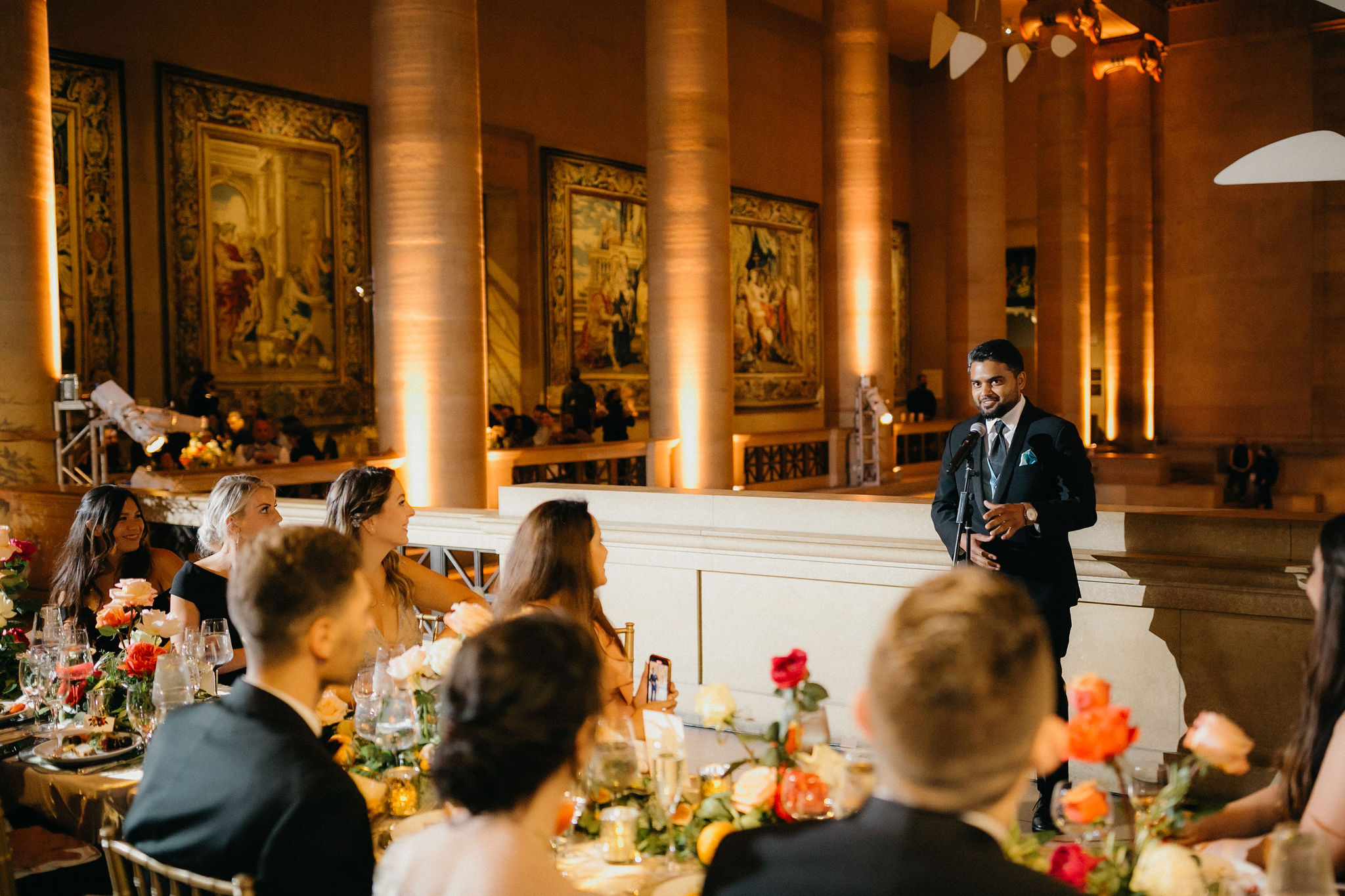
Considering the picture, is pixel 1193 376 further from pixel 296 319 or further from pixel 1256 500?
pixel 296 319

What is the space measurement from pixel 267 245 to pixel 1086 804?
15.4 metres

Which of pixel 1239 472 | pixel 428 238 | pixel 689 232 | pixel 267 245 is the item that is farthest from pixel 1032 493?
pixel 1239 472

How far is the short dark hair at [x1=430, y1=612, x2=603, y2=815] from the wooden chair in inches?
19.6

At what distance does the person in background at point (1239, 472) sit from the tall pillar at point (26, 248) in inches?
661

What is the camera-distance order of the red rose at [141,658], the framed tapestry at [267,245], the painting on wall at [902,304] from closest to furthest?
1. the red rose at [141,658]
2. the framed tapestry at [267,245]
3. the painting on wall at [902,304]

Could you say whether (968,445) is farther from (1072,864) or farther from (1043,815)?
(1072,864)

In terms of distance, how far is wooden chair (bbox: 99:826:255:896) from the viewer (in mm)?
1943

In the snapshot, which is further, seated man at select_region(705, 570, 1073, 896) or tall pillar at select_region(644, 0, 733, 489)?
tall pillar at select_region(644, 0, 733, 489)

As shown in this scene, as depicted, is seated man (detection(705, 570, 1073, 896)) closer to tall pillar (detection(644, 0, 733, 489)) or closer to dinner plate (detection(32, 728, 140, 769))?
dinner plate (detection(32, 728, 140, 769))

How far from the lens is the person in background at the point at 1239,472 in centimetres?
1895

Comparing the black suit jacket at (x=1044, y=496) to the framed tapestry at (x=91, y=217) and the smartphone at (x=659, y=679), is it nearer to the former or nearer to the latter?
the smartphone at (x=659, y=679)

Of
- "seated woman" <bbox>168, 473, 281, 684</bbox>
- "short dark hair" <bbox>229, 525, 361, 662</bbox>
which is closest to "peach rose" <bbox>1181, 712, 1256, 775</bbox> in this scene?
"short dark hair" <bbox>229, 525, 361, 662</bbox>

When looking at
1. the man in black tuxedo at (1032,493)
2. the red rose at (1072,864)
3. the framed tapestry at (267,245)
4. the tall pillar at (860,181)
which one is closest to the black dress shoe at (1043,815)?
the man in black tuxedo at (1032,493)

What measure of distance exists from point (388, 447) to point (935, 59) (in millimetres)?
6240
